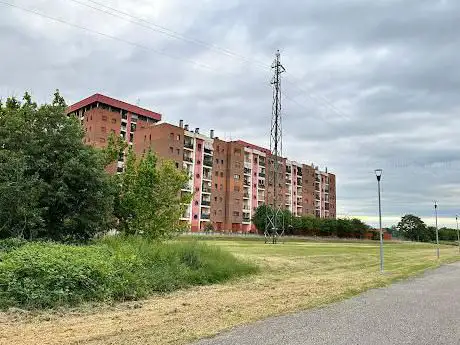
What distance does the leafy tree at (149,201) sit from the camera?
78.5ft

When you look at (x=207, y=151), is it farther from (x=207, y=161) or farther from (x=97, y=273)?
(x=97, y=273)

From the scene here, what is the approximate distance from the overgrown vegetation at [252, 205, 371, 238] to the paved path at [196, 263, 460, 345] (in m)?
95.1

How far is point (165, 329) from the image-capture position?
953 centimetres

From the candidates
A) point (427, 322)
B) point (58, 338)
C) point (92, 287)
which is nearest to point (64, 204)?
point (92, 287)

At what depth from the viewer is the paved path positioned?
869 cm

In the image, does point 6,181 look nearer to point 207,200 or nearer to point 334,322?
point 334,322

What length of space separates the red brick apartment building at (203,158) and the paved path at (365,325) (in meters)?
83.1

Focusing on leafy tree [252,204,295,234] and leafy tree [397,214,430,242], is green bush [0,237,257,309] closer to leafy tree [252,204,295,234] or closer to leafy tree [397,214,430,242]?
leafy tree [252,204,295,234]

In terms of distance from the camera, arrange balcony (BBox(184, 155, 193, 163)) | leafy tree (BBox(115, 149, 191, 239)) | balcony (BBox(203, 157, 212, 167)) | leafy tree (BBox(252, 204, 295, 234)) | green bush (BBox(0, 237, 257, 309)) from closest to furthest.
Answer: green bush (BBox(0, 237, 257, 309))
leafy tree (BBox(115, 149, 191, 239))
balcony (BBox(184, 155, 193, 163))
leafy tree (BBox(252, 204, 295, 234))
balcony (BBox(203, 157, 212, 167))

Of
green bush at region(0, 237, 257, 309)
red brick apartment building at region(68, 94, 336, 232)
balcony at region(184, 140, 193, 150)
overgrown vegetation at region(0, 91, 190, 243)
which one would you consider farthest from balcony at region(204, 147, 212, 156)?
green bush at region(0, 237, 257, 309)

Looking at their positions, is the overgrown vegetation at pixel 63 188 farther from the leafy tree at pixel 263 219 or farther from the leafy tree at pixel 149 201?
the leafy tree at pixel 263 219

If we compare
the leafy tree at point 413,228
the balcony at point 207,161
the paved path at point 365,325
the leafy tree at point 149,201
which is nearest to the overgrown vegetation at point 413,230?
the leafy tree at point 413,228

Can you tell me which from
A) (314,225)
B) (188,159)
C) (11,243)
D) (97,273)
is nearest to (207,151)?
(188,159)

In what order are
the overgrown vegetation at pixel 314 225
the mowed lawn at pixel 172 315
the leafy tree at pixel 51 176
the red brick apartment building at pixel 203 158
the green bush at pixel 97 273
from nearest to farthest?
1. the mowed lawn at pixel 172 315
2. the green bush at pixel 97 273
3. the leafy tree at pixel 51 176
4. the red brick apartment building at pixel 203 158
5. the overgrown vegetation at pixel 314 225
